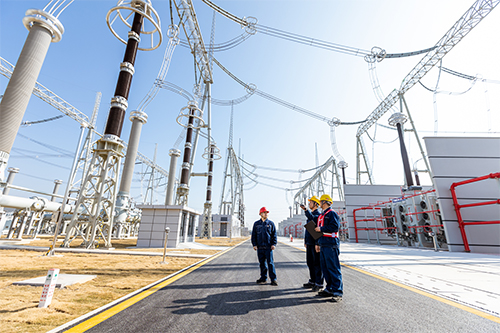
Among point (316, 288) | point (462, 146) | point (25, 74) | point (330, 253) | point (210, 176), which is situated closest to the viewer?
point (330, 253)

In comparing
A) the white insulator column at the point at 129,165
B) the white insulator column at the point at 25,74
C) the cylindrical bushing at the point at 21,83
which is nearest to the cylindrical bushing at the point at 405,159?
the white insulator column at the point at 129,165

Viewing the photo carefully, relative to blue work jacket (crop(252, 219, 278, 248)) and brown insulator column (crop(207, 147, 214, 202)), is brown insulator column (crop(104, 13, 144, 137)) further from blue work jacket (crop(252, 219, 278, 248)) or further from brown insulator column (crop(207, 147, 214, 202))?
brown insulator column (crop(207, 147, 214, 202))

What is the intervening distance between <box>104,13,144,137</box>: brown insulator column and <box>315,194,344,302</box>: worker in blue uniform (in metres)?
14.1

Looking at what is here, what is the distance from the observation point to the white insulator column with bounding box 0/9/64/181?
11.3m

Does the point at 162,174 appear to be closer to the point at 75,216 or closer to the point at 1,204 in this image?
the point at 1,204

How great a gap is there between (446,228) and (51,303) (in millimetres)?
17226

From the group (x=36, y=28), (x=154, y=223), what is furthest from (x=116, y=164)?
(x=36, y=28)

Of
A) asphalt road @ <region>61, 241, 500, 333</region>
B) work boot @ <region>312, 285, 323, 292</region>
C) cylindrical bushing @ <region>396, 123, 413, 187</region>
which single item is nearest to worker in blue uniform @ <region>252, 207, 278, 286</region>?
asphalt road @ <region>61, 241, 500, 333</region>

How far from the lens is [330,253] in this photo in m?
4.10

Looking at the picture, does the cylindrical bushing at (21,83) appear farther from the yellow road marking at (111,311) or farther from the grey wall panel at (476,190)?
the grey wall panel at (476,190)

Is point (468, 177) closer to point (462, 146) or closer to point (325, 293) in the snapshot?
point (462, 146)

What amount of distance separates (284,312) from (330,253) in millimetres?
1527

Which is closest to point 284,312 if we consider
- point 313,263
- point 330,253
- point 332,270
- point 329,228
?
point 332,270

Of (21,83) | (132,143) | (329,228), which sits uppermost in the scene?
(132,143)
